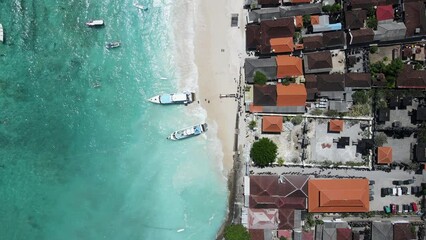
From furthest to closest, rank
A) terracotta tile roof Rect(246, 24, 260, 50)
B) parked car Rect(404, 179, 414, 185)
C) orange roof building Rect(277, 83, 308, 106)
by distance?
parked car Rect(404, 179, 414, 185), terracotta tile roof Rect(246, 24, 260, 50), orange roof building Rect(277, 83, 308, 106)

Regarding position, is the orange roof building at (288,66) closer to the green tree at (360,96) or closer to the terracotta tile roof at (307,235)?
the green tree at (360,96)

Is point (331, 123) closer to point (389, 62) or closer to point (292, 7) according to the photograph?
point (389, 62)

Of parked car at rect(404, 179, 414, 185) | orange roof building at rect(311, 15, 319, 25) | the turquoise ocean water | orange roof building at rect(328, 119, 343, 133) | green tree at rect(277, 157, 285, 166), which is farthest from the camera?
parked car at rect(404, 179, 414, 185)

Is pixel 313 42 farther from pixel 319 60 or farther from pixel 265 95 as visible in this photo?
pixel 265 95

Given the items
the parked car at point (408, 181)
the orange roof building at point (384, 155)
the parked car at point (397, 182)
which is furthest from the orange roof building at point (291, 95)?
the parked car at point (408, 181)

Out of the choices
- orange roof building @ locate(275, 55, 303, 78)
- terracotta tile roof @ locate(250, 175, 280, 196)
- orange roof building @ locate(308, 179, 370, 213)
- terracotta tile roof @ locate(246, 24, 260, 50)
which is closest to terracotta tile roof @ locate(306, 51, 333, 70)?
orange roof building @ locate(275, 55, 303, 78)

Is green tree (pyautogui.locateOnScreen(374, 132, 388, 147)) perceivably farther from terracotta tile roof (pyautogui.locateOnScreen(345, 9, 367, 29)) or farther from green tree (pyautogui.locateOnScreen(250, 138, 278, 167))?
terracotta tile roof (pyautogui.locateOnScreen(345, 9, 367, 29))

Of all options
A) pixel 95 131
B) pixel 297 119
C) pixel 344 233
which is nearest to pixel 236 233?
pixel 344 233
